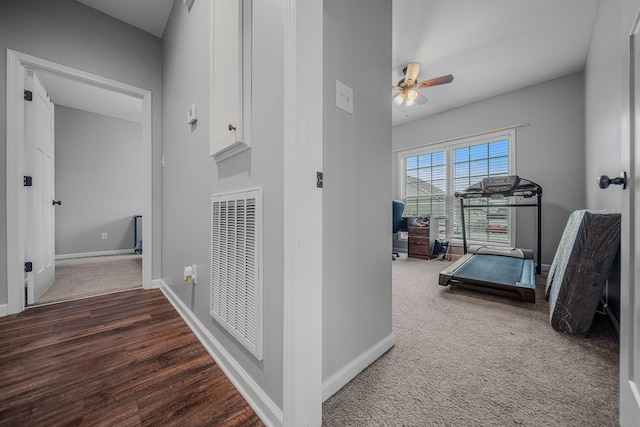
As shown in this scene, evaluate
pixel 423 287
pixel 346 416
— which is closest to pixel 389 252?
pixel 346 416

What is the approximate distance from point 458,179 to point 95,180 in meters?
6.73

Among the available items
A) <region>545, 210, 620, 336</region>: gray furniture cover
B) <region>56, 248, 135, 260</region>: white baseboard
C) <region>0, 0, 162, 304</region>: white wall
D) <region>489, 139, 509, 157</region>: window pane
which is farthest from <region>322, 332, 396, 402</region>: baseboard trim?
<region>56, 248, 135, 260</region>: white baseboard

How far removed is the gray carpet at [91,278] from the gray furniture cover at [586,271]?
3.67m

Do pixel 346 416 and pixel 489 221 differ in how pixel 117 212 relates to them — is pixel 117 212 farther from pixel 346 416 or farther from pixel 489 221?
pixel 489 221

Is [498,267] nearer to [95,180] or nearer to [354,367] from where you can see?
[354,367]

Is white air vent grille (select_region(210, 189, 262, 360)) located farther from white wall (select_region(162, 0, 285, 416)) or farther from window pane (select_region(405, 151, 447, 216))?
window pane (select_region(405, 151, 447, 216))

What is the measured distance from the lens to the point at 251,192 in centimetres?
100

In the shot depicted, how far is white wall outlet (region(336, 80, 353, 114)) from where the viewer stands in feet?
3.51

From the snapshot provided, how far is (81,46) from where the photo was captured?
7.25ft

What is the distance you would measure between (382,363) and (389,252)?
1.92ft

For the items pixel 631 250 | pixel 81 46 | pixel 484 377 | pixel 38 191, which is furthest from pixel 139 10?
pixel 484 377

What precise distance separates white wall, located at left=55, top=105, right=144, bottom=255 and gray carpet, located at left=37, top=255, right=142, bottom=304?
70 cm

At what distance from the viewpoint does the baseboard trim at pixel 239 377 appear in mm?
898

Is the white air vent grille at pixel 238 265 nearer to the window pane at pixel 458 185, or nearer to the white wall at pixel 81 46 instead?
the white wall at pixel 81 46
